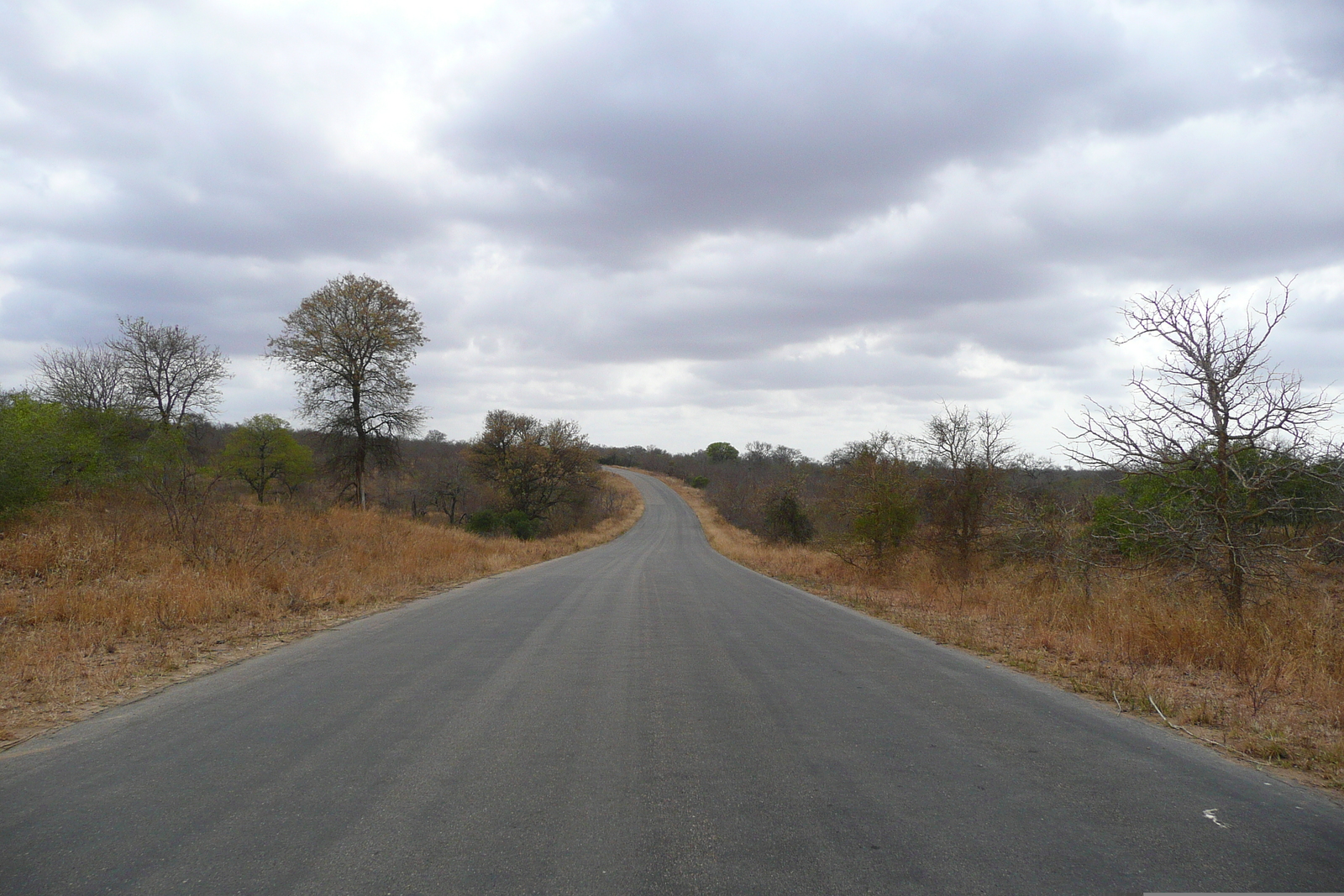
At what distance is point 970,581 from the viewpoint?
58.5ft

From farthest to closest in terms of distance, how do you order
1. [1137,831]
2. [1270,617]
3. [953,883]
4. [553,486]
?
[553,486]
[1270,617]
[1137,831]
[953,883]

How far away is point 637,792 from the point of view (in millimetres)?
3914

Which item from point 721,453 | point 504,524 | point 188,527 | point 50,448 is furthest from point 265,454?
point 721,453

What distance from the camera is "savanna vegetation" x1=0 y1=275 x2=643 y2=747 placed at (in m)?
8.04

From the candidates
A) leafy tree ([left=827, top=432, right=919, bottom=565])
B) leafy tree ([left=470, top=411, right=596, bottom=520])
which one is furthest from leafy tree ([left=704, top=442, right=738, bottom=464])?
leafy tree ([left=827, top=432, right=919, bottom=565])

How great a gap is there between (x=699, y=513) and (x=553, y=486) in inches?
1343

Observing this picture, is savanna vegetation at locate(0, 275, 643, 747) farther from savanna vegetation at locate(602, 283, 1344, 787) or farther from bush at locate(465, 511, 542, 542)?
savanna vegetation at locate(602, 283, 1344, 787)

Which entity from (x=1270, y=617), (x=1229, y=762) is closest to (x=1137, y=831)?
(x=1229, y=762)

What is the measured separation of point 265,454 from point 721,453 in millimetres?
118244

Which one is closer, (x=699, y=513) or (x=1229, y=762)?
(x=1229, y=762)

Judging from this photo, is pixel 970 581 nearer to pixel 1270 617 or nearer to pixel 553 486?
pixel 1270 617

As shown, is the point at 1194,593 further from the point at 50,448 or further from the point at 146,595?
the point at 50,448

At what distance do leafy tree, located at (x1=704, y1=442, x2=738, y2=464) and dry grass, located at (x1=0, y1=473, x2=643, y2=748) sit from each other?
418 feet

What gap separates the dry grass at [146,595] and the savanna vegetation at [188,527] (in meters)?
0.04
